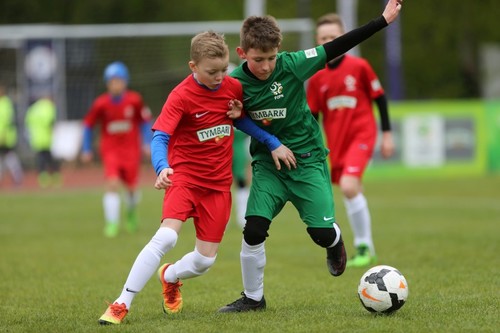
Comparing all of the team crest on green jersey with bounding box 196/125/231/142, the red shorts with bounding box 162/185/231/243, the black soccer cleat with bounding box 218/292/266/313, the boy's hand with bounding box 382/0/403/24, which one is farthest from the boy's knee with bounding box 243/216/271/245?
the boy's hand with bounding box 382/0/403/24

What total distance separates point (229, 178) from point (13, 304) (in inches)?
80.2

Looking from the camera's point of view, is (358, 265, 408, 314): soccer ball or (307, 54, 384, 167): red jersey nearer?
(358, 265, 408, 314): soccer ball

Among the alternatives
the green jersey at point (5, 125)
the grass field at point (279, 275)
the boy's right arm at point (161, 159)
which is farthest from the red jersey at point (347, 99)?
the green jersey at point (5, 125)

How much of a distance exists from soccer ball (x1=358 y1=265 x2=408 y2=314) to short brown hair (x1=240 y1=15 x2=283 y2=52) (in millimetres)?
1670

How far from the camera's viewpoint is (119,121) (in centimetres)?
1298

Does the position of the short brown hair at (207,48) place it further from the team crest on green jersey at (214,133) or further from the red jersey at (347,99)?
the red jersey at (347,99)

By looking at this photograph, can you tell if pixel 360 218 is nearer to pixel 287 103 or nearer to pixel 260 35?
pixel 287 103

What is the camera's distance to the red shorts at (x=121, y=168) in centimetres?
1287

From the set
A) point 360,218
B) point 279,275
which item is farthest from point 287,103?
point 360,218

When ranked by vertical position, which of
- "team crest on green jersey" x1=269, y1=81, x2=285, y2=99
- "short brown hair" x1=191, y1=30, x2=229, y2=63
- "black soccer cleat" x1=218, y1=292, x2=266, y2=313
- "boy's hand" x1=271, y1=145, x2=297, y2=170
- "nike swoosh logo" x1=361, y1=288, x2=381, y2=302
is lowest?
"black soccer cleat" x1=218, y1=292, x2=266, y2=313

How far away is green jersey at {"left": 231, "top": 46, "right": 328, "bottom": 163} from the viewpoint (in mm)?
6453

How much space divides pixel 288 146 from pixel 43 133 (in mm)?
17904

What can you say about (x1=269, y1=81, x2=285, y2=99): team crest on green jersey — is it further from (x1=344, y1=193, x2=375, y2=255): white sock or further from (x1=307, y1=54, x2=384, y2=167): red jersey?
(x1=344, y1=193, x2=375, y2=255): white sock

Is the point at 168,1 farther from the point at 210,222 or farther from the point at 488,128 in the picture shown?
the point at 210,222
